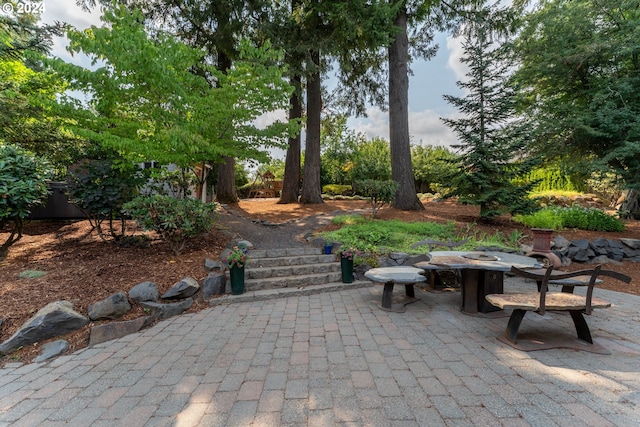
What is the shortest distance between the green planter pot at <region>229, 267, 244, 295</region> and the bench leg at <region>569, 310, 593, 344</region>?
12.7 ft

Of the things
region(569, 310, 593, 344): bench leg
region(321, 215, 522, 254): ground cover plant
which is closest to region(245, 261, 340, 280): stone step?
region(321, 215, 522, 254): ground cover plant

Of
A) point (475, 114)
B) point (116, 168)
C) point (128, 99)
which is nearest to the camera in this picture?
point (128, 99)

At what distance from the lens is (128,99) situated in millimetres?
4402

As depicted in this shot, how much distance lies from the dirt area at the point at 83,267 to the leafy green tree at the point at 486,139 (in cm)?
86

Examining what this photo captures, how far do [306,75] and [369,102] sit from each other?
208 inches

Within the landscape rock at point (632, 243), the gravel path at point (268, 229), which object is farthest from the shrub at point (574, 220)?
A: the gravel path at point (268, 229)

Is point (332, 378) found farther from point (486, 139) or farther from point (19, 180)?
point (486, 139)

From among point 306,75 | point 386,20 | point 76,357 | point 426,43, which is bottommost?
point 76,357

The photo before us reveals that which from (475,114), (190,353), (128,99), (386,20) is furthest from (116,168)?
(475,114)

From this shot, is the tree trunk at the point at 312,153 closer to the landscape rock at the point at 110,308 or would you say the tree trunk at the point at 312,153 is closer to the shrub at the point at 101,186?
the shrub at the point at 101,186

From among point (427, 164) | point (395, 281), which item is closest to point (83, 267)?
point (395, 281)

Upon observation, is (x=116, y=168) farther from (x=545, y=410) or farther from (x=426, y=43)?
(x=426, y=43)

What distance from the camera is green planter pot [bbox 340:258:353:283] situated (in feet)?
15.5

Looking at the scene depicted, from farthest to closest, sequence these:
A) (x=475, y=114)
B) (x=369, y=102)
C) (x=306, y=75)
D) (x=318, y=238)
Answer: (x=369, y=102) → (x=306, y=75) → (x=475, y=114) → (x=318, y=238)
